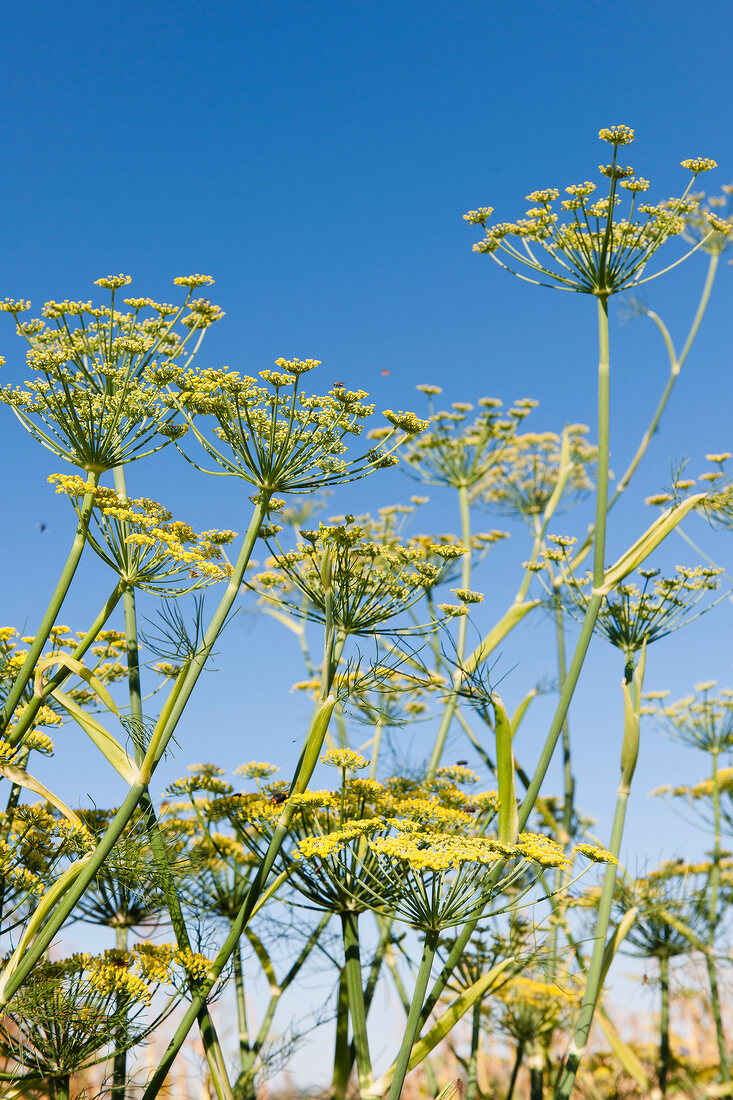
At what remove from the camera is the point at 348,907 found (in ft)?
24.5

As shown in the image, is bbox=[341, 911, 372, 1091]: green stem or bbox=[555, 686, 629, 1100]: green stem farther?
bbox=[555, 686, 629, 1100]: green stem

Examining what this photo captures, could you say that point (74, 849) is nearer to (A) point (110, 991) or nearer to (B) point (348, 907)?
(A) point (110, 991)

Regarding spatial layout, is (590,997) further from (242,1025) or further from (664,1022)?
(664,1022)

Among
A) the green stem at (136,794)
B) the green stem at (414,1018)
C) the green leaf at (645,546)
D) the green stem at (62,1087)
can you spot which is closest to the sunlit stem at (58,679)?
the green stem at (136,794)

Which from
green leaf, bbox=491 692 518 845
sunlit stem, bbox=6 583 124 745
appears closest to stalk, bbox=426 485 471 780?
green leaf, bbox=491 692 518 845

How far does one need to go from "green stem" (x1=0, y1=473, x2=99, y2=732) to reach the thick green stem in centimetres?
954

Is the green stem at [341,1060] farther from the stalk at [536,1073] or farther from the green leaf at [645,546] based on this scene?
the green leaf at [645,546]

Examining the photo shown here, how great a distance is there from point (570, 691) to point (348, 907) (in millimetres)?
2539

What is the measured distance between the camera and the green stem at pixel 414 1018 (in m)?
6.19

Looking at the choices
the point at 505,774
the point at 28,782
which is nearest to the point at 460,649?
the point at 505,774

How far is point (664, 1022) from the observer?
1187cm

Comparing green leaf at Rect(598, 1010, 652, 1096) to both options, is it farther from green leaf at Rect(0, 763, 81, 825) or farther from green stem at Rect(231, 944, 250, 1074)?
green leaf at Rect(0, 763, 81, 825)

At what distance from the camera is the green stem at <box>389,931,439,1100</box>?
6.19 metres

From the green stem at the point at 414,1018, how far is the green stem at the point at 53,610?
3.36 meters
